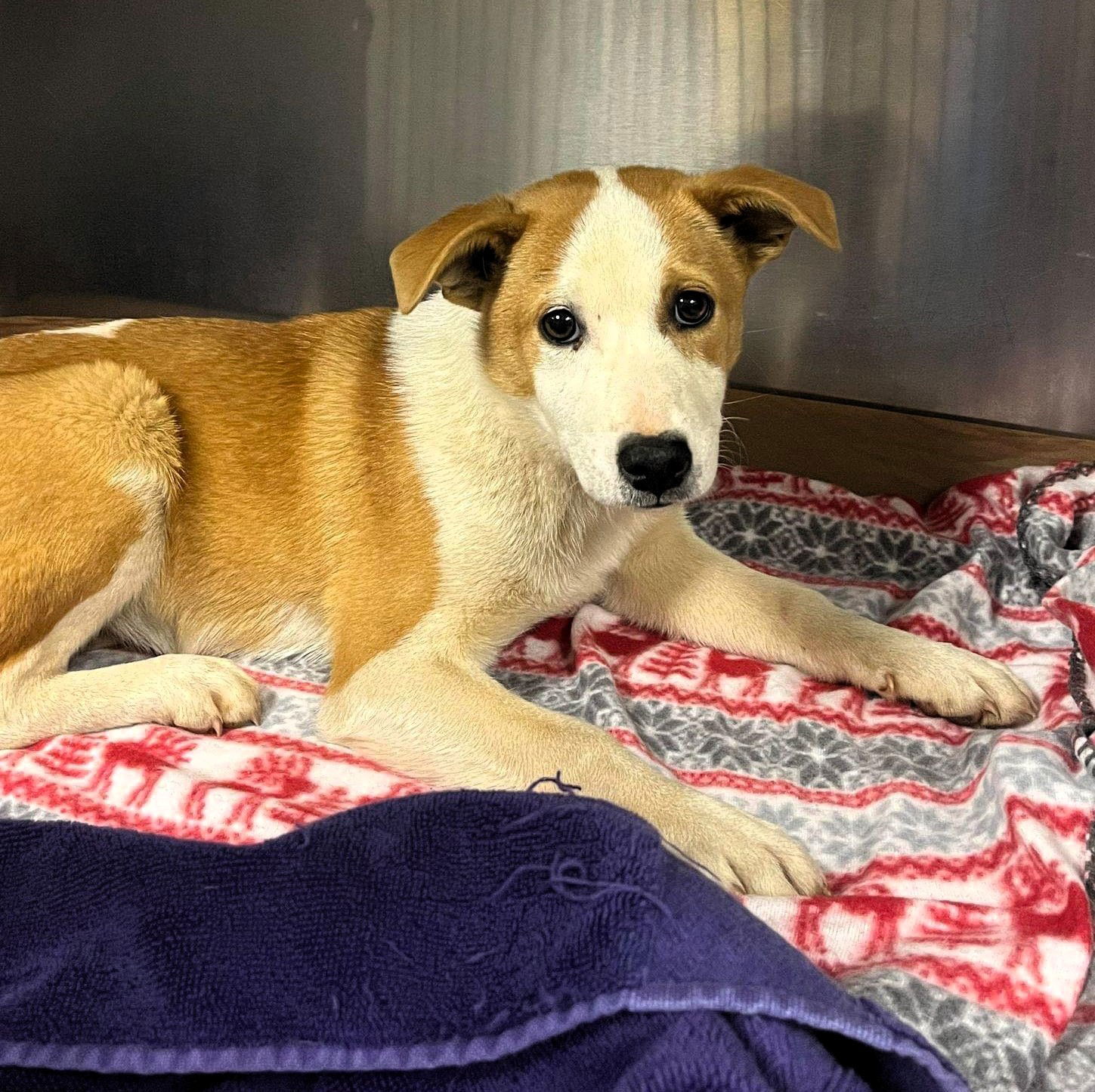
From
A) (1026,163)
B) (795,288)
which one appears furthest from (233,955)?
(1026,163)

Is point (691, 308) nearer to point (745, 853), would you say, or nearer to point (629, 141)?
point (745, 853)

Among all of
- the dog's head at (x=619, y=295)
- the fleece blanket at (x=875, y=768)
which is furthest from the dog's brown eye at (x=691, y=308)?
the fleece blanket at (x=875, y=768)

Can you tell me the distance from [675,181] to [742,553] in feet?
3.73

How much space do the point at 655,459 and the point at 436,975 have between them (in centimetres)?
88

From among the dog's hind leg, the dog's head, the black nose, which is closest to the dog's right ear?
the dog's head

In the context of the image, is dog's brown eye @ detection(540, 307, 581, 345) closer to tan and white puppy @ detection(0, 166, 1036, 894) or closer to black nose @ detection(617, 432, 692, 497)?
tan and white puppy @ detection(0, 166, 1036, 894)

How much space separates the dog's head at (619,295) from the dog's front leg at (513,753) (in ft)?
1.44

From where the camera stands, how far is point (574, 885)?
5.07 feet

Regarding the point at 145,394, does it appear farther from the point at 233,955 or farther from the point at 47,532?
the point at 233,955

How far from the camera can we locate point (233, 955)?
155 cm

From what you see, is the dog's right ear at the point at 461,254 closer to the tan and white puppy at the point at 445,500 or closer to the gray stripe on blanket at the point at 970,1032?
the tan and white puppy at the point at 445,500

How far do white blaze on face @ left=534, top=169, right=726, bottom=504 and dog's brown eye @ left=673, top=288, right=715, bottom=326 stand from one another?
4 cm


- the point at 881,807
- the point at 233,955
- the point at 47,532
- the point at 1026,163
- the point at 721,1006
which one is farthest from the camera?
the point at 1026,163

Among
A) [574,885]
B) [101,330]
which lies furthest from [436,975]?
[101,330]
